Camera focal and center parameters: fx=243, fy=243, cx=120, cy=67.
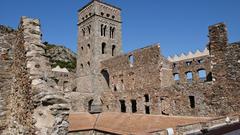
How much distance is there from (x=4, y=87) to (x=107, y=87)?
86.7 feet

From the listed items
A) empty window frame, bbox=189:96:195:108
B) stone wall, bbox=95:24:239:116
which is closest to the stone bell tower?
stone wall, bbox=95:24:239:116

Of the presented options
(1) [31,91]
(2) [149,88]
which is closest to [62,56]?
(2) [149,88]

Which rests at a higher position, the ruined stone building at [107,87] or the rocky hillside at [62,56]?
the rocky hillside at [62,56]

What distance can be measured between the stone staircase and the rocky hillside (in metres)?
53.7

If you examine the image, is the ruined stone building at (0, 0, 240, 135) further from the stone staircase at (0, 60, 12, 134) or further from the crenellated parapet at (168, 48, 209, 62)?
the crenellated parapet at (168, 48, 209, 62)

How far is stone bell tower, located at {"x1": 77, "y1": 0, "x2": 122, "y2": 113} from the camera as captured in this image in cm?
3366

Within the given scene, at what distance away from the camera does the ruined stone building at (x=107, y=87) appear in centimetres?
625

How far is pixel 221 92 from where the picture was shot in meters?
13.6

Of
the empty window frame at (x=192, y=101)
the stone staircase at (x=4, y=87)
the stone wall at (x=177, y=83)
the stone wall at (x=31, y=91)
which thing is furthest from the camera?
the empty window frame at (x=192, y=101)

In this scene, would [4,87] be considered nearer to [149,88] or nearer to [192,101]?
[192,101]

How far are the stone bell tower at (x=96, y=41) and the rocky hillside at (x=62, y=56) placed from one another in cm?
2423

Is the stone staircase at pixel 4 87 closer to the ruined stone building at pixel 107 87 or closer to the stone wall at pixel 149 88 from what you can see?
the ruined stone building at pixel 107 87

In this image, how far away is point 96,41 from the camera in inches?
1383

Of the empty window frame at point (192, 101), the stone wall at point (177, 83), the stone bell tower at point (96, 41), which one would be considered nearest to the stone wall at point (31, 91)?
the stone wall at point (177, 83)
